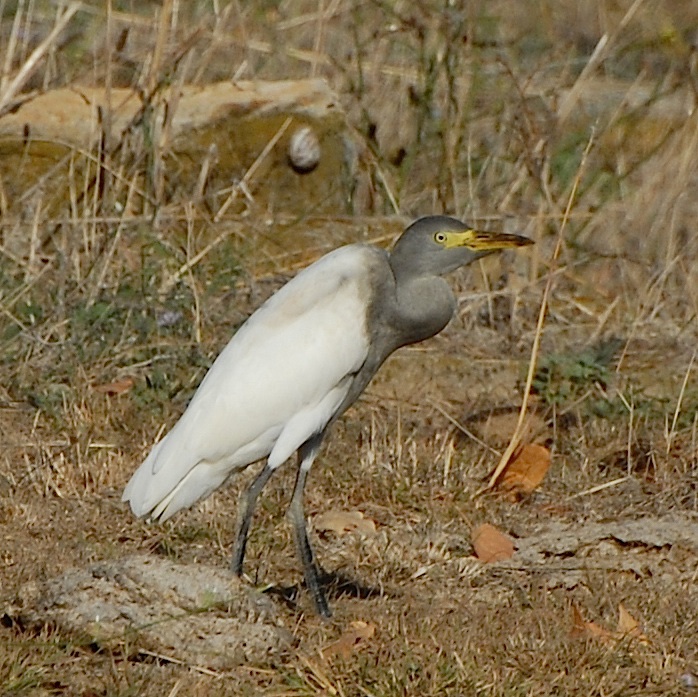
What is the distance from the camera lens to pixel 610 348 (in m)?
6.28

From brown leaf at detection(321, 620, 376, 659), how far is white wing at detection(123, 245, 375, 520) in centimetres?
53

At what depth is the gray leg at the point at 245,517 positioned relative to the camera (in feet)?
14.1

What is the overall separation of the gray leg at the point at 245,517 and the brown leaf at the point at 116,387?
1.59m

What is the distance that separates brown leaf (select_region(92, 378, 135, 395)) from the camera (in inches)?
231

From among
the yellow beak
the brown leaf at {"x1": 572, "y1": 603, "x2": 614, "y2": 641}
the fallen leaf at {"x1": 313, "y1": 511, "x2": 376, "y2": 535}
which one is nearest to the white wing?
the yellow beak

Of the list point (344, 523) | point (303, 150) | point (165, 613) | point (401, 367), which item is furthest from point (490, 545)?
point (303, 150)

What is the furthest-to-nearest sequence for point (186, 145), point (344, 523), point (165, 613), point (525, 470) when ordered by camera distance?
point (186, 145) → point (525, 470) → point (344, 523) → point (165, 613)

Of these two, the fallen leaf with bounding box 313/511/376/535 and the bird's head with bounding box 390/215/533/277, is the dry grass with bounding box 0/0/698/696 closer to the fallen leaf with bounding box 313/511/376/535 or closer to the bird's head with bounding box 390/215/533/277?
the fallen leaf with bounding box 313/511/376/535

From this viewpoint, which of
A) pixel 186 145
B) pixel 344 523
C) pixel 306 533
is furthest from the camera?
→ pixel 186 145

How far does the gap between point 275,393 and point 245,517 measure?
0.37 meters

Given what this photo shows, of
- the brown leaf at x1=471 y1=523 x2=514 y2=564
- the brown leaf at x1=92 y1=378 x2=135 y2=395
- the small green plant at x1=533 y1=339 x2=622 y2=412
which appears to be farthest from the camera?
the small green plant at x1=533 y1=339 x2=622 y2=412

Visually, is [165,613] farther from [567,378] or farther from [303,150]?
[303,150]

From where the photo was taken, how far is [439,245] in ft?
14.5

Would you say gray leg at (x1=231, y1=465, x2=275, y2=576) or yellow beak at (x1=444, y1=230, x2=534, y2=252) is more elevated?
yellow beak at (x1=444, y1=230, x2=534, y2=252)
